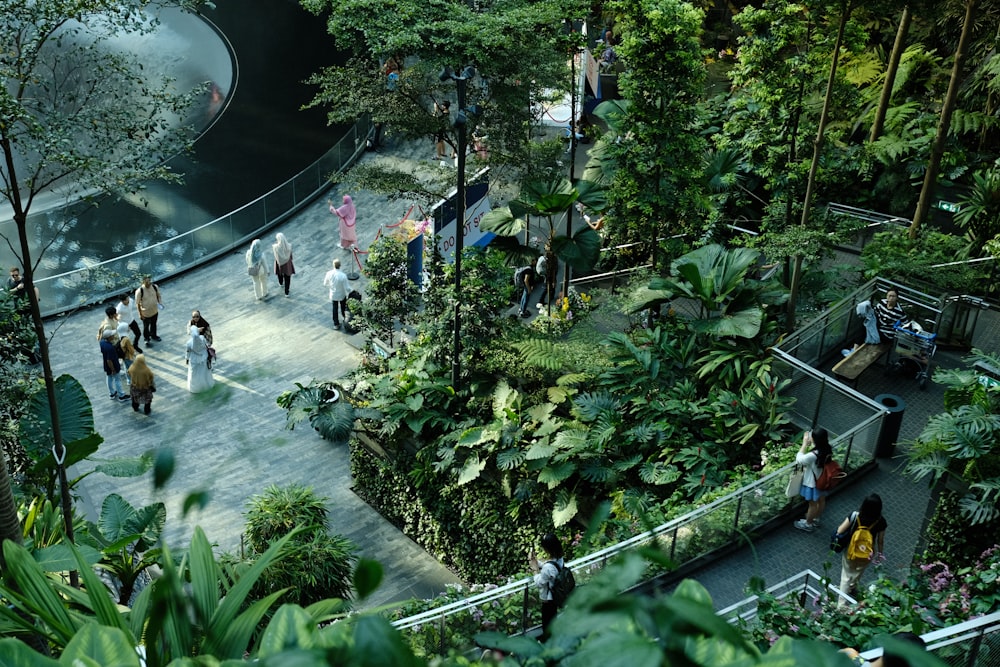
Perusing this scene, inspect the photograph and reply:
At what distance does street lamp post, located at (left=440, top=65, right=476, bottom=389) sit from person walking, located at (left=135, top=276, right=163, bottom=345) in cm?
500

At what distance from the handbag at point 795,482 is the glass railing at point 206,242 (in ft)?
30.8

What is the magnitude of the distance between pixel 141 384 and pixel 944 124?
1135 centimetres

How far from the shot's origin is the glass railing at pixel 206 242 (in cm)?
1595

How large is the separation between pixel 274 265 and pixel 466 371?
621 centimetres

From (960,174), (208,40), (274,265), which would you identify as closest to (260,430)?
(274,265)

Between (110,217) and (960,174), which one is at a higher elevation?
(960,174)

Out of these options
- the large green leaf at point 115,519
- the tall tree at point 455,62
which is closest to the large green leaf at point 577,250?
the tall tree at point 455,62

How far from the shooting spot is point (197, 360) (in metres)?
14.0

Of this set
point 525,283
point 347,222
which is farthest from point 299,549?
point 347,222

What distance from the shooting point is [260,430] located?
13.9 metres

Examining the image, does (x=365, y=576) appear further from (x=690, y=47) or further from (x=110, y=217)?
(x=110, y=217)

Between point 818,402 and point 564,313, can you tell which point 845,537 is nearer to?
point 818,402

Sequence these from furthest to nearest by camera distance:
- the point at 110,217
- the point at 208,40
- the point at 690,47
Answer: the point at 208,40
the point at 110,217
the point at 690,47

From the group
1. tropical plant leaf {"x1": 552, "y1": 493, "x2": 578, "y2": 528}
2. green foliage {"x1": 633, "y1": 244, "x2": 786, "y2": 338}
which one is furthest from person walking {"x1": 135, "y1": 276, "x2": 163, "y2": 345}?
green foliage {"x1": 633, "y1": 244, "x2": 786, "y2": 338}
